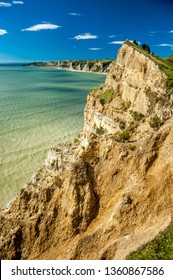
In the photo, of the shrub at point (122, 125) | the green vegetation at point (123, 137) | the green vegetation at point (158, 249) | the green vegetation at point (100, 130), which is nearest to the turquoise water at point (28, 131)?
the green vegetation at point (100, 130)

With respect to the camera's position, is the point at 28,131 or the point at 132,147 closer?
the point at 132,147

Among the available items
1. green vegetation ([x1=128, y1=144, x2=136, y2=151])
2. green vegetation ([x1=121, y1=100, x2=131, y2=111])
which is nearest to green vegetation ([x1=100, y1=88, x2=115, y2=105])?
green vegetation ([x1=121, y1=100, x2=131, y2=111])

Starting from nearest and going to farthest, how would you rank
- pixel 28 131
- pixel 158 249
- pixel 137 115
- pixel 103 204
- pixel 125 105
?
pixel 158 249 → pixel 103 204 → pixel 137 115 → pixel 125 105 → pixel 28 131

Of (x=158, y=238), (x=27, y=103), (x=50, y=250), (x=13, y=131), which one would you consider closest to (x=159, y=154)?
Answer: (x=158, y=238)

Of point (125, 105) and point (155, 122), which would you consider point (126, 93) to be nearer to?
point (125, 105)

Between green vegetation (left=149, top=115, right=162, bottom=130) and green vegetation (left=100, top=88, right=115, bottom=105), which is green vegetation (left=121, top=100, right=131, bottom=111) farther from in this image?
green vegetation (left=149, top=115, right=162, bottom=130)

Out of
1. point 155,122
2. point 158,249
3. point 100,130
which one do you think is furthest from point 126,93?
point 158,249

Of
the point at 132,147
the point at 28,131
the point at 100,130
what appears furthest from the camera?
the point at 28,131
